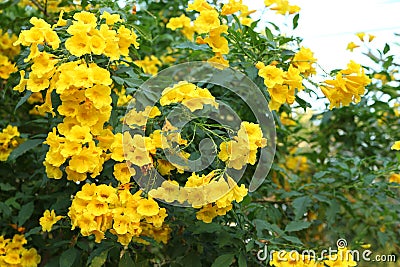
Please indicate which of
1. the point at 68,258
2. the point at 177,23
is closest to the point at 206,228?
the point at 68,258

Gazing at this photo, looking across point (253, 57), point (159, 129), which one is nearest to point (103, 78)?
point (159, 129)

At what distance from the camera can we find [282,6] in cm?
170

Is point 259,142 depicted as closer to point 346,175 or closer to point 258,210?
point 258,210

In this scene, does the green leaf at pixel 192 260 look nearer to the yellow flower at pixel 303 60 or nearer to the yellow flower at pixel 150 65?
the yellow flower at pixel 303 60

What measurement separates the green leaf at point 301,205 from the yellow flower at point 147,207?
27.1 inches

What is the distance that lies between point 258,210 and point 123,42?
663 mm

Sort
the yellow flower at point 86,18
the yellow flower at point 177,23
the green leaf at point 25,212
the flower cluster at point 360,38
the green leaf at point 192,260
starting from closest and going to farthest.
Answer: the yellow flower at point 86,18, the green leaf at point 192,260, the green leaf at point 25,212, the yellow flower at point 177,23, the flower cluster at point 360,38

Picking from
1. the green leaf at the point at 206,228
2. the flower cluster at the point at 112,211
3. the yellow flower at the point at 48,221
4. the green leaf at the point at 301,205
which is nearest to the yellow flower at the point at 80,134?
the flower cluster at the point at 112,211

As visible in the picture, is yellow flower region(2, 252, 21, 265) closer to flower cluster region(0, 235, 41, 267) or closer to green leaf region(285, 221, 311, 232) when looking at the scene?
flower cluster region(0, 235, 41, 267)

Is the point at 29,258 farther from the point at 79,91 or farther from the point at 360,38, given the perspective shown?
the point at 360,38

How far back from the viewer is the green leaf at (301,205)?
1.69 m

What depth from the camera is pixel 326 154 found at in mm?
2252

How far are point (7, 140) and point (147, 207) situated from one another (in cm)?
70

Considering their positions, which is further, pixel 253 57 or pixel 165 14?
A: pixel 165 14
